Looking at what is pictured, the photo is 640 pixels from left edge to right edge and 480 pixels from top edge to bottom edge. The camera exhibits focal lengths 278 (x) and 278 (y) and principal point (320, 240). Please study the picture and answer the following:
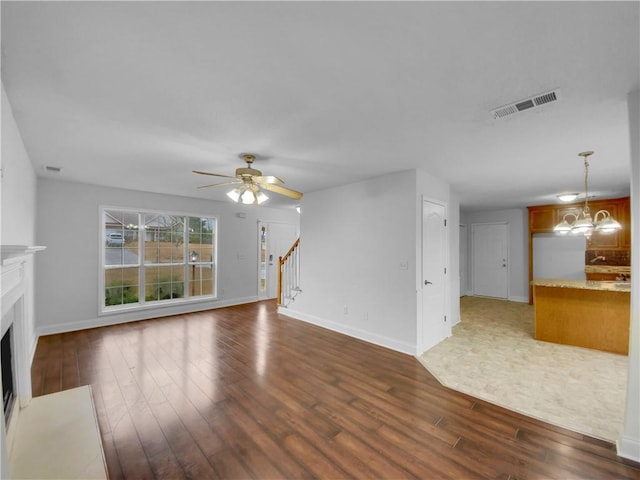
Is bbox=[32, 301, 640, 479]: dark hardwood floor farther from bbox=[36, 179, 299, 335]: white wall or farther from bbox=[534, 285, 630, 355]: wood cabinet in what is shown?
bbox=[534, 285, 630, 355]: wood cabinet

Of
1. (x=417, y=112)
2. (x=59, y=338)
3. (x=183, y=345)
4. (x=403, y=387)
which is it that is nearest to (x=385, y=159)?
(x=417, y=112)

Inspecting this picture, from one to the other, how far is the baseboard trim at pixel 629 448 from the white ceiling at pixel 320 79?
2.41 metres

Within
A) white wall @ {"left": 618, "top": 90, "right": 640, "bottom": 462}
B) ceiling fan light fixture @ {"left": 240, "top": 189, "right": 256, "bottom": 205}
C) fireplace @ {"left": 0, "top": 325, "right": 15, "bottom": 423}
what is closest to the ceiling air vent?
white wall @ {"left": 618, "top": 90, "right": 640, "bottom": 462}

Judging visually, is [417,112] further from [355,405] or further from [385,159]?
[355,405]

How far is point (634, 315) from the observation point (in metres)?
1.91

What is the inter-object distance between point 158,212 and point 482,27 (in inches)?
237

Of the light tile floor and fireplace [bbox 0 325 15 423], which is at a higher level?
fireplace [bbox 0 325 15 423]

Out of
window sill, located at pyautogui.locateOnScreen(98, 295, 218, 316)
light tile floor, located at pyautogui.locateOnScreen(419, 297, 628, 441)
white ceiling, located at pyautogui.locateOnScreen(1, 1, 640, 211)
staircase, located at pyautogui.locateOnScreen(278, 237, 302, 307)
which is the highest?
white ceiling, located at pyautogui.locateOnScreen(1, 1, 640, 211)

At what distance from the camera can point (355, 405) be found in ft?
8.34

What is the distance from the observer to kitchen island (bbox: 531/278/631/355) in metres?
3.85

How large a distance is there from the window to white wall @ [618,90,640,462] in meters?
6.56

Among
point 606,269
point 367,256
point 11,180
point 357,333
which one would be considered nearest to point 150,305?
point 11,180

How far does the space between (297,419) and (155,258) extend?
4833mm

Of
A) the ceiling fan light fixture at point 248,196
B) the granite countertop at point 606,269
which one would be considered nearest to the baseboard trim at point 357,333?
the ceiling fan light fixture at point 248,196
